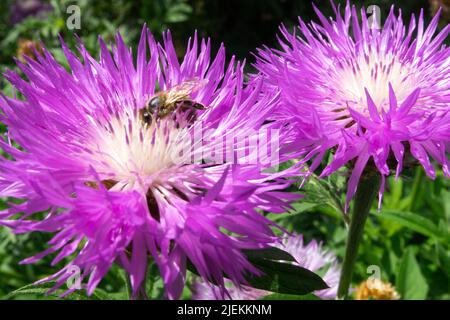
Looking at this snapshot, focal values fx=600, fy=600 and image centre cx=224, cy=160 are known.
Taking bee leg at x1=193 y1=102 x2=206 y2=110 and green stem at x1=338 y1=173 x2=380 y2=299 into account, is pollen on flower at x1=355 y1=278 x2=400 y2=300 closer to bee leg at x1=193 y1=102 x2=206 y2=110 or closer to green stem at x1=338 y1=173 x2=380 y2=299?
green stem at x1=338 y1=173 x2=380 y2=299

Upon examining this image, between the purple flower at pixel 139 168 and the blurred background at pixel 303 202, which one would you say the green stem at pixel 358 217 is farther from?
the purple flower at pixel 139 168

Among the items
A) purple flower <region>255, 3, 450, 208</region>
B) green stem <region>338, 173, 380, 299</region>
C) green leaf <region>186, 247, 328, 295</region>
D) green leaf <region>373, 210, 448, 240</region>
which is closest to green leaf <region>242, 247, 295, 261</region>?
green leaf <region>186, 247, 328, 295</region>

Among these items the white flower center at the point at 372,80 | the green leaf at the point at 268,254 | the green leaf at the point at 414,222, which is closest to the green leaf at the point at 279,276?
the green leaf at the point at 268,254

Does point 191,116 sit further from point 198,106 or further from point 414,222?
point 414,222

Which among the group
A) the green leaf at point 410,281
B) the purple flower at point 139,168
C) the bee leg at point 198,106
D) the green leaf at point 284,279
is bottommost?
the green leaf at point 410,281

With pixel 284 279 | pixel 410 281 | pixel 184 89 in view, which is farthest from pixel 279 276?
pixel 410 281

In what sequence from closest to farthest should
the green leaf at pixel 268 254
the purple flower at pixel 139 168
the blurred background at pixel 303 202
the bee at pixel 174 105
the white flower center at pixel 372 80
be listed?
the purple flower at pixel 139 168 → the green leaf at pixel 268 254 → the bee at pixel 174 105 → the white flower center at pixel 372 80 → the blurred background at pixel 303 202
